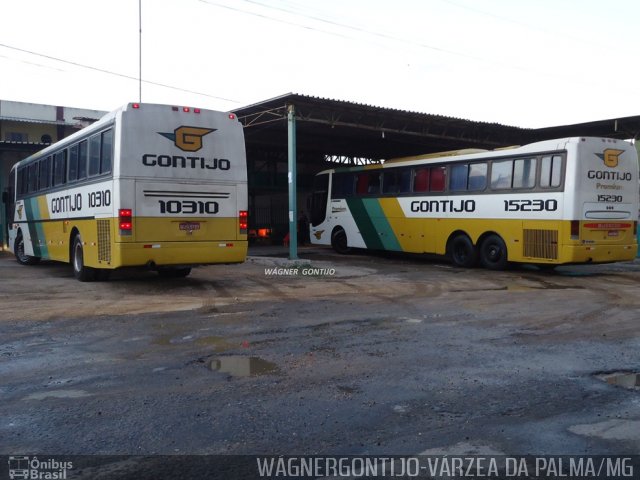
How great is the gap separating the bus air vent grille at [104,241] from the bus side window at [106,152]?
1050 mm

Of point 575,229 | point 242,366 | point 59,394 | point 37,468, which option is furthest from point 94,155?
point 575,229

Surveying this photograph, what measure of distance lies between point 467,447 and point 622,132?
24.1m

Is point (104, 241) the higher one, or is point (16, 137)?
point (16, 137)

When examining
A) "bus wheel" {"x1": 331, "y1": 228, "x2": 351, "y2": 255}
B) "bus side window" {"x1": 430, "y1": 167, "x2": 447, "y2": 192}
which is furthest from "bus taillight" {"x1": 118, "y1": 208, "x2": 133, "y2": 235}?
"bus wheel" {"x1": 331, "y1": 228, "x2": 351, "y2": 255}

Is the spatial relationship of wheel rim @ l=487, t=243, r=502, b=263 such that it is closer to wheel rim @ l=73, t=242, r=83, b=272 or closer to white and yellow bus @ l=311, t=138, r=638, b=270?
white and yellow bus @ l=311, t=138, r=638, b=270

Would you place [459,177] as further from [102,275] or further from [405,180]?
[102,275]

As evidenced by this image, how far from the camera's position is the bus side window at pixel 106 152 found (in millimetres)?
11078

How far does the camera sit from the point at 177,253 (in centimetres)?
1129

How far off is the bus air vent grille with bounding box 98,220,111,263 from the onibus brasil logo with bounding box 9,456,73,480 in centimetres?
791

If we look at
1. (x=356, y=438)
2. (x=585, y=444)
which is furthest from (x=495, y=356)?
(x=356, y=438)

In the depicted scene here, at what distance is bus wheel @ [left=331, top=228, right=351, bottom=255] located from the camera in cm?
2277

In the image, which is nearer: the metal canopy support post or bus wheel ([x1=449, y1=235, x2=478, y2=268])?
bus wheel ([x1=449, y1=235, x2=478, y2=268])

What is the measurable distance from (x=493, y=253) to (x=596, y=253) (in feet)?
9.09

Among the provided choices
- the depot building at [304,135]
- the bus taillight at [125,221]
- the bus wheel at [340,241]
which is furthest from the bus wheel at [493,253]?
the bus taillight at [125,221]
